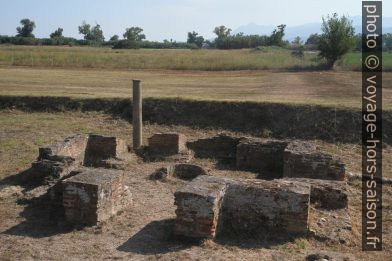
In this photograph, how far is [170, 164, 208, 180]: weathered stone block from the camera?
12305mm

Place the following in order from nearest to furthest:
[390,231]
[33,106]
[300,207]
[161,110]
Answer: [300,207]
[390,231]
[161,110]
[33,106]

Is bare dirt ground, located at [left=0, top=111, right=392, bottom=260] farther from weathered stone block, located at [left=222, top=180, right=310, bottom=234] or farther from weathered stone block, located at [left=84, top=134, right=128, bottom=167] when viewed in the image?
weathered stone block, located at [left=84, top=134, right=128, bottom=167]

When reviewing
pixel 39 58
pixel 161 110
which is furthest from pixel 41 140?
pixel 39 58

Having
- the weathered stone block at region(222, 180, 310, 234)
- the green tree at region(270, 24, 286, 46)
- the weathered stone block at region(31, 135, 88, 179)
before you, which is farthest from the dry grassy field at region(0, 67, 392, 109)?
the green tree at region(270, 24, 286, 46)

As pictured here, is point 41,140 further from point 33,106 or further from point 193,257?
point 193,257

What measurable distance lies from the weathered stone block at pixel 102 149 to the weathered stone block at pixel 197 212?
6.26m

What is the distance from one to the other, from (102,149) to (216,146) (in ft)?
11.8

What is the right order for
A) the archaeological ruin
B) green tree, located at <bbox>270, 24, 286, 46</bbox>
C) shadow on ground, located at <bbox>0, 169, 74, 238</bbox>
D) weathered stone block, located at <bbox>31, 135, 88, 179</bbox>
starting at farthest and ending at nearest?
1. green tree, located at <bbox>270, 24, 286, 46</bbox>
2. weathered stone block, located at <bbox>31, 135, 88, 179</bbox>
3. shadow on ground, located at <bbox>0, 169, 74, 238</bbox>
4. the archaeological ruin

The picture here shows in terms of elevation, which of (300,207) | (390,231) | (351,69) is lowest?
(390,231)

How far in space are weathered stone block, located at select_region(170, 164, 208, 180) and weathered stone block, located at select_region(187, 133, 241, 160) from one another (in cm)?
225

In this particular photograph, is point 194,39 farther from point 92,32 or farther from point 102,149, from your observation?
point 102,149

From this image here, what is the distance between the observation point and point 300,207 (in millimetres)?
7824

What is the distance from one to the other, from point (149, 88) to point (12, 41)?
7082cm

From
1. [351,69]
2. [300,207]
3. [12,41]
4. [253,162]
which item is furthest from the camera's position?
[12,41]
